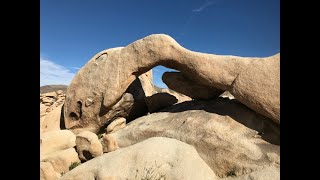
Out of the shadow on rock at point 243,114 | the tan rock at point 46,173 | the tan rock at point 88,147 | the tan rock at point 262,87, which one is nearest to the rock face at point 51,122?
the tan rock at point 88,147

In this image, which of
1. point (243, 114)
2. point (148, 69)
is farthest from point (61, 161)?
point (243, 114)

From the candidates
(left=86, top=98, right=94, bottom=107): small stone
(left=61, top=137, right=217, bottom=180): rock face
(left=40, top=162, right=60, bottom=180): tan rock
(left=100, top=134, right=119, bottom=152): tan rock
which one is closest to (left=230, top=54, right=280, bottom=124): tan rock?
(left=61, top=137, right=217, bottom=180): rock face

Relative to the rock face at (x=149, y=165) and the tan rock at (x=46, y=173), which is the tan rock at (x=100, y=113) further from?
the rock face at (x=149, y=165)

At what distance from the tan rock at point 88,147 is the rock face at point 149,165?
5.39ft

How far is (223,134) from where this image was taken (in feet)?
36.8

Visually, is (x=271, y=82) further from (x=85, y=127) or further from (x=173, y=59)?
(x=85, y=127)

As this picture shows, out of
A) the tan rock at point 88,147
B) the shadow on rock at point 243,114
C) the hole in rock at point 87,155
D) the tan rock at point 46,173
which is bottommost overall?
the tan rock at point 46,173

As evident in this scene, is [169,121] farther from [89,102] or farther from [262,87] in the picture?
[89,102]

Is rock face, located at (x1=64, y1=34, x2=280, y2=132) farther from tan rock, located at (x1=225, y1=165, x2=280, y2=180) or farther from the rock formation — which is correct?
tan rock, located at (x1=225, y1=165, x2=280, y2=180)

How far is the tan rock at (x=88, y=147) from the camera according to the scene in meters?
11.9

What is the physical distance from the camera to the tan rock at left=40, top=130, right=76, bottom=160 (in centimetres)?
1344

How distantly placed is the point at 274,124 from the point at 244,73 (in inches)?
87.5

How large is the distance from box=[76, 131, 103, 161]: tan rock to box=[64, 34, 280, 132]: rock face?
130 inches
